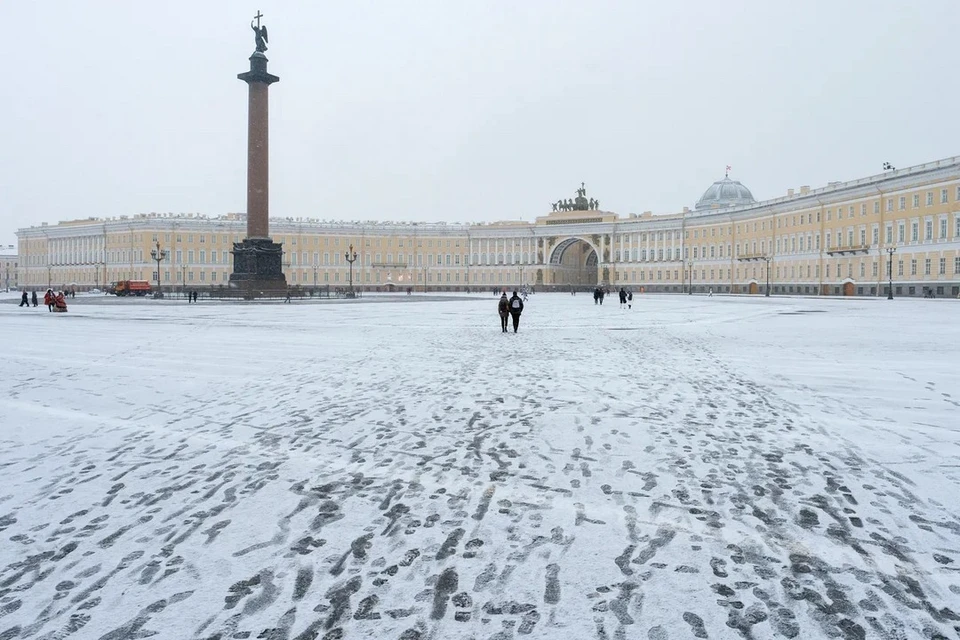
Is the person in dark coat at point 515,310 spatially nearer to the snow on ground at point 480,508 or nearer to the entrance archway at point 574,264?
the snow on ground at point 480,508

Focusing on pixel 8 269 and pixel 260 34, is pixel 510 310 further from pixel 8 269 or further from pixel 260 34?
pixel 8 269

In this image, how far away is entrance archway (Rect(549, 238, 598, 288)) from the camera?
115625mm

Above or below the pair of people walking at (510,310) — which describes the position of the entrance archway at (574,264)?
above

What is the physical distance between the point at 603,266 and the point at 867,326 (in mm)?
89537

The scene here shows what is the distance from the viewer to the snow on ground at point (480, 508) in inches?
133

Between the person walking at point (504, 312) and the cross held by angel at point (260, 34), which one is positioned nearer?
the person walking at point (504, 312)

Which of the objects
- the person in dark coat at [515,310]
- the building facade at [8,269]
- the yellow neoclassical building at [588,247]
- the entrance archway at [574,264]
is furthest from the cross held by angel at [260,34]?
the building facade at [8,269]

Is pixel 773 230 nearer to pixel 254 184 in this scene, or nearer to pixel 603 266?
pixel 603 266

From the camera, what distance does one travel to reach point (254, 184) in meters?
41.7

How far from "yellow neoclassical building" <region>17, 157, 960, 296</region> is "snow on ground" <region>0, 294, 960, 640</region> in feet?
197

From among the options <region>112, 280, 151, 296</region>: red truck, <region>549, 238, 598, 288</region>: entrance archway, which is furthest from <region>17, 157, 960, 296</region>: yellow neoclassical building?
<region>112, 280, 151, 296</region>: red truck

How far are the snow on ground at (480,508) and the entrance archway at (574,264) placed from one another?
10603 cm

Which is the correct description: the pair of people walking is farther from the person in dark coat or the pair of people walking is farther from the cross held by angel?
the cross held by angel

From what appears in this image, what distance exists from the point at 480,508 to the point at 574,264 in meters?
120
